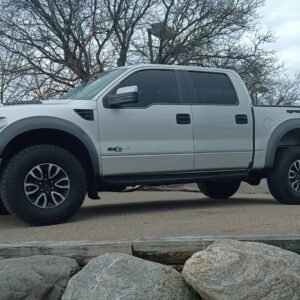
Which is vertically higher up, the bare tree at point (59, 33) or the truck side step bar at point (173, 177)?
the bare tree at point (59, 33)

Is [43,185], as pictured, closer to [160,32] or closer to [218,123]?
[218,123]

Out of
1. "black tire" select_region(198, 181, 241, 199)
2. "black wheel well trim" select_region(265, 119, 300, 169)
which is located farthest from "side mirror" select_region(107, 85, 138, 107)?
"black tire" select_region(198, 181, 241, 199)

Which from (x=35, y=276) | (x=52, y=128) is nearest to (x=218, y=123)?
(x=52, y=128)

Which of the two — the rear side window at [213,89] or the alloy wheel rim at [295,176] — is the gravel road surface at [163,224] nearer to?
the alloy wheel rim at [295,176]

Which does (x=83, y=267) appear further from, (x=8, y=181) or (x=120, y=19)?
(x=120, y=19)

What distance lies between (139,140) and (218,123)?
3.80ft

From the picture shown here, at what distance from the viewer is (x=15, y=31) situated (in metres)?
20.1

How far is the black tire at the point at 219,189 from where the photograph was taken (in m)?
9.54

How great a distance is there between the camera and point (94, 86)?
7.25 m

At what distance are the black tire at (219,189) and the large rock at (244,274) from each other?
5.26m

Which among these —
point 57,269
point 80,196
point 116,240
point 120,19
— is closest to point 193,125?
point 80,196

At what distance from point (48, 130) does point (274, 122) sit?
3173mm

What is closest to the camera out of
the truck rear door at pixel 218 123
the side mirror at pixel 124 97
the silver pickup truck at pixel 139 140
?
the silver pickup truck at pixel 139 140

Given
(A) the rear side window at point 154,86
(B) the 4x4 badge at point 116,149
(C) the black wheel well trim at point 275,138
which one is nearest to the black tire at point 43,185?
(B) the 4x4 badge at point 116,149
